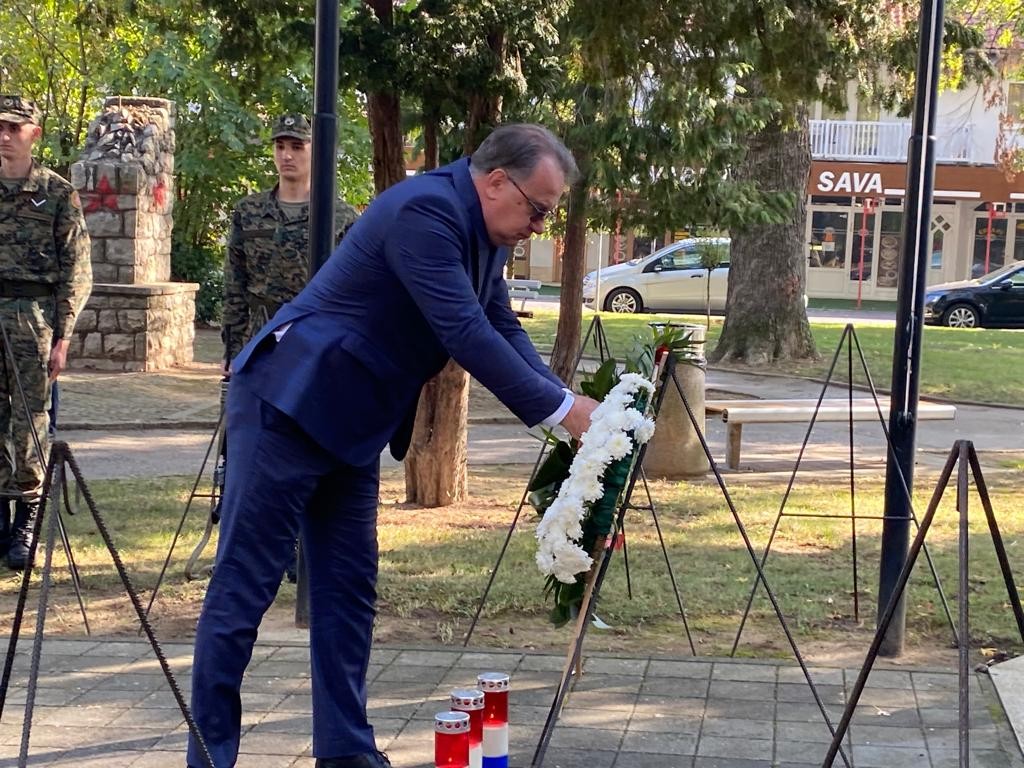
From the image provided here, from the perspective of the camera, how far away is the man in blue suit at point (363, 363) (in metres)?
3.52

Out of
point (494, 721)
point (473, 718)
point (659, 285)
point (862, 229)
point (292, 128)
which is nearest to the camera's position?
point (473, 718)

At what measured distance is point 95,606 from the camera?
599 centimetres

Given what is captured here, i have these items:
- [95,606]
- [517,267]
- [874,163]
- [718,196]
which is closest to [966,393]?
[718,196]

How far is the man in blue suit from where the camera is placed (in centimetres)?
352

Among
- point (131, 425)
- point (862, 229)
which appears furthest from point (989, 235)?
point (131, 425)

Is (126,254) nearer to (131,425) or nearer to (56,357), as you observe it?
(131,425)

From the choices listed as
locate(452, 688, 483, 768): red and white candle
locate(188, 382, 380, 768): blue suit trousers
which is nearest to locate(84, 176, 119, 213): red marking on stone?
locate(188, 382, 380, 768): blue suit trousers

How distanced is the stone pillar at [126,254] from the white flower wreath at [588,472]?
11.5m

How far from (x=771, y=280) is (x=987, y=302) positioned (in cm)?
1053

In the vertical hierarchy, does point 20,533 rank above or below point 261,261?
below

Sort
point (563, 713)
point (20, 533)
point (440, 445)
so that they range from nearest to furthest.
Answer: point (563, 713)
point (20, 533)
point (440, 445)

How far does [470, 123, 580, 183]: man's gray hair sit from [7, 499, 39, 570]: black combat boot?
3.87 m

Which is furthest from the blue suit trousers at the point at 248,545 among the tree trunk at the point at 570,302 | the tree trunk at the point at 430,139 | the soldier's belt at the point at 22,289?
the tree trunk at the point at 570,302

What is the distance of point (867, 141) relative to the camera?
125 feet
